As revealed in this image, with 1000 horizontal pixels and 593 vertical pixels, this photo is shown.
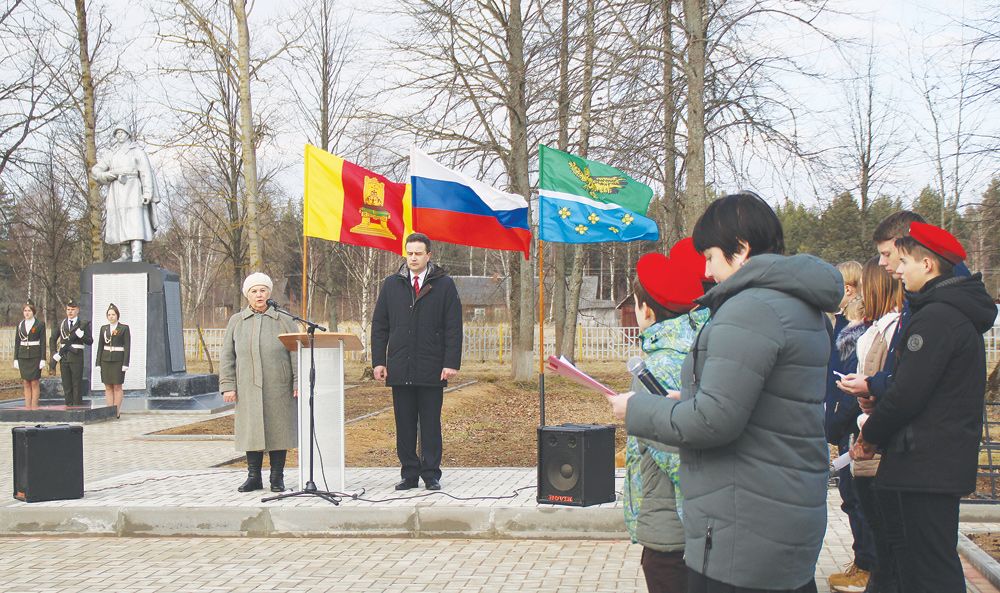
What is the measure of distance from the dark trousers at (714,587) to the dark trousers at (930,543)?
111 cm

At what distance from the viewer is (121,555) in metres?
6.19

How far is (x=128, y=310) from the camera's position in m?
18.5

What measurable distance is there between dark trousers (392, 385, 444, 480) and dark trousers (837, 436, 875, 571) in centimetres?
348

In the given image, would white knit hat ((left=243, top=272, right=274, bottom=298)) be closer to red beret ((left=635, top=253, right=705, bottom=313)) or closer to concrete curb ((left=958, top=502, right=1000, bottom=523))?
red beret ((left=635, top=253, right=705, bottom=313))

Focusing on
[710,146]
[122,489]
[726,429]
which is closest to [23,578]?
[122,489]

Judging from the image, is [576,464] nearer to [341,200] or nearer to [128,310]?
[341,200]

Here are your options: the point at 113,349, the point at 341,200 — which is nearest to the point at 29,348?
the point at 113,349

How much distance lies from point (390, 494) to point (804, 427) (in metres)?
5.39

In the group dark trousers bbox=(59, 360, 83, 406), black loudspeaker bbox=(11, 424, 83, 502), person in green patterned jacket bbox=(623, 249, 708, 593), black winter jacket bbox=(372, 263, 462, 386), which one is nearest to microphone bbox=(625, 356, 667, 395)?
person in green patterned jacket bbox=(623, 249, 708, 593)

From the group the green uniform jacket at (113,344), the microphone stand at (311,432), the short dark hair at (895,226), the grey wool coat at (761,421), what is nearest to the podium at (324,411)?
the microphone stand at (311,432)

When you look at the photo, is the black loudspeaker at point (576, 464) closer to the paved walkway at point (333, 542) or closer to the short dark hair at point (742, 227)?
the paved walkway at point (333, 542)

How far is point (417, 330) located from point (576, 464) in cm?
196

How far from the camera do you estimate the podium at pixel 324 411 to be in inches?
288

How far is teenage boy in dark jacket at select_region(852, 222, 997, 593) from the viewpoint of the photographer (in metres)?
3.51
